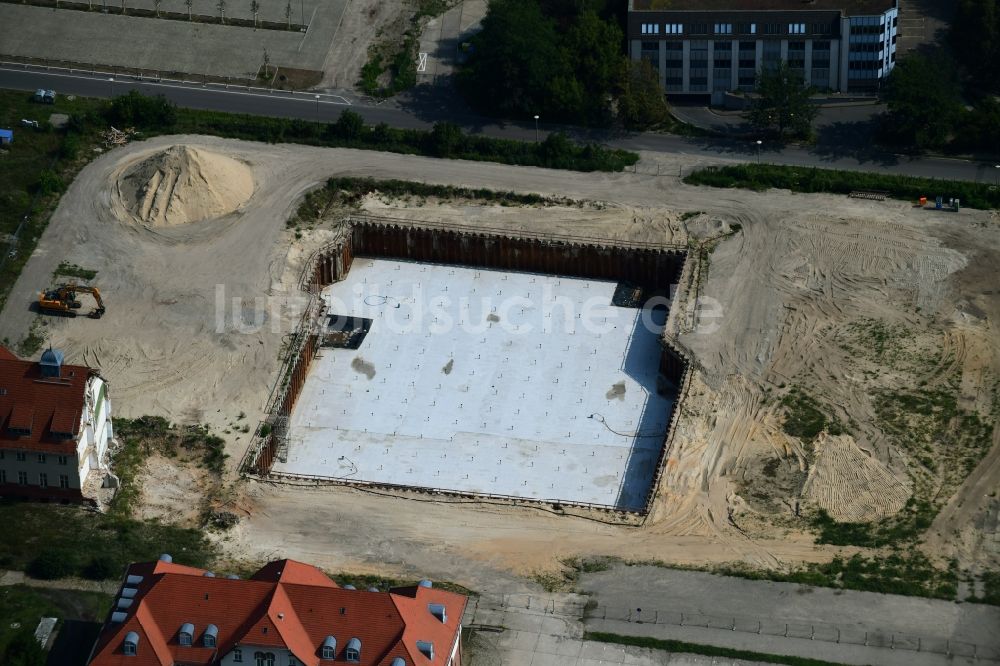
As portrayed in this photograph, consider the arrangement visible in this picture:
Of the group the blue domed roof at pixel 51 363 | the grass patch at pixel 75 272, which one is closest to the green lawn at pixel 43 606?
the blue domed roof at pixel 51 363

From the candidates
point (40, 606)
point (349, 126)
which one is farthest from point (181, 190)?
point (40, 606)

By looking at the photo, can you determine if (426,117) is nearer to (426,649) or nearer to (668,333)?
(668,333)

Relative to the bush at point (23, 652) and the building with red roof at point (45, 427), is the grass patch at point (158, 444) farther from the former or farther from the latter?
the bush at point (23, 652)

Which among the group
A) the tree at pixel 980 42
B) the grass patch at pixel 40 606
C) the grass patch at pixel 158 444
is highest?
the tree at pixel 980 42

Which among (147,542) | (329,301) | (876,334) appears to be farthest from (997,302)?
(147,542)

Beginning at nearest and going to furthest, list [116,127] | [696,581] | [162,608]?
[162,608], [696,581], [116,127]

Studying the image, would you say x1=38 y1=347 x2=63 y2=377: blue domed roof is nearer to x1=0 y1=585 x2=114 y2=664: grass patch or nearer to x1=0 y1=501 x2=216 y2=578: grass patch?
x1=0 y1=501 x2=216 y2=578: grass patch

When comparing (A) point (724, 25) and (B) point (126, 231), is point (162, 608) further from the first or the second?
(A) point (724, 25)
